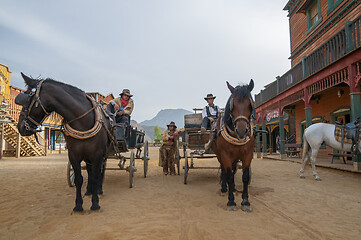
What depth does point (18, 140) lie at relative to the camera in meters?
16.9

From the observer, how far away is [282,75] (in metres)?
13.5

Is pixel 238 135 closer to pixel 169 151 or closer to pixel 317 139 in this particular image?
pixel 169 151

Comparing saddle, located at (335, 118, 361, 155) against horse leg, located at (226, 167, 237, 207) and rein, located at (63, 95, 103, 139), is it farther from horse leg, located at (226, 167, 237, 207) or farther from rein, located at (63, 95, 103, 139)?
rein, located at (63, 95, 103, 139)

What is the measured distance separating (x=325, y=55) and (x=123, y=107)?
26.8 feet

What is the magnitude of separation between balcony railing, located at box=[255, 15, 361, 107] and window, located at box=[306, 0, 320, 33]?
2.98 m

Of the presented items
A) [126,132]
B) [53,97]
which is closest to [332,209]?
[126,132]

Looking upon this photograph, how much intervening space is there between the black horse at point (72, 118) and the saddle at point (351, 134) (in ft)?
24.5

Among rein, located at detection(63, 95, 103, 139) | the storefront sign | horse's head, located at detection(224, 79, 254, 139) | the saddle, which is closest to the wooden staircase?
rein, located at detection(63, 95, 103, 139)

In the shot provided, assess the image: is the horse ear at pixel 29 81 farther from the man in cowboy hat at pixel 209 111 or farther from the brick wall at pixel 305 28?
the brick wall at pixel 305 28

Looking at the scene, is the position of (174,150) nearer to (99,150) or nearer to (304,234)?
(99,150)

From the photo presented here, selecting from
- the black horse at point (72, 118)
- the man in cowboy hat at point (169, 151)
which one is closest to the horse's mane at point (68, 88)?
the black horse at point (72, 118)

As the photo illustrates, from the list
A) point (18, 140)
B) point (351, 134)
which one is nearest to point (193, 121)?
point (351, 134)

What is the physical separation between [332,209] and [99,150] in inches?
170

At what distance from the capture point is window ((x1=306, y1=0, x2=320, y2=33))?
40.4ft
